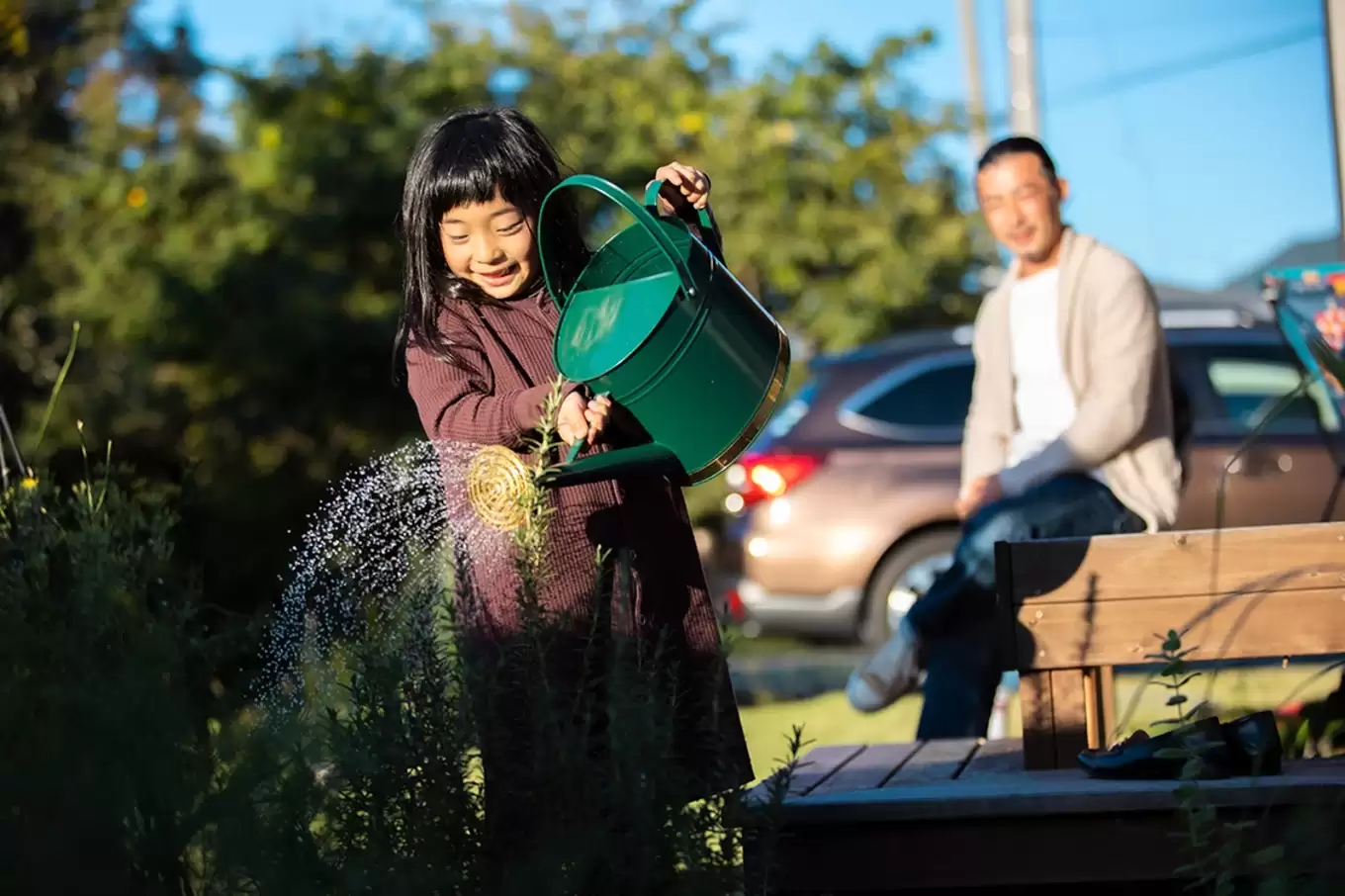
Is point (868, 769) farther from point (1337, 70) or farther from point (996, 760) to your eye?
point (1337, 70)

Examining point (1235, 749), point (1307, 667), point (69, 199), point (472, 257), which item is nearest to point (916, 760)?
point (1235, 749)

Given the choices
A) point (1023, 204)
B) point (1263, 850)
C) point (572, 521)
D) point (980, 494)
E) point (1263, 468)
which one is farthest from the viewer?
point (1263, 468)

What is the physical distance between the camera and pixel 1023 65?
34.5 ft

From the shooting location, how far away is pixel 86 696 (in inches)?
71.6

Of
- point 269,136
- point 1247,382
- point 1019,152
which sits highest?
point 269,136

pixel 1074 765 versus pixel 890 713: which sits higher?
pixel 1074 765

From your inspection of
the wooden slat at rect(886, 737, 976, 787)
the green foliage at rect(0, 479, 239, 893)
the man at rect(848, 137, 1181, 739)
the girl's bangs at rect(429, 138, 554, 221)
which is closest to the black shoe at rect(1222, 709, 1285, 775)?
the wooden slat at rect(886, 737, 976, 787)

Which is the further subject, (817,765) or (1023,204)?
(1023,204)

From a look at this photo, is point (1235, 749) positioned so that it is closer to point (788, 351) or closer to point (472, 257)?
point (788, 351)

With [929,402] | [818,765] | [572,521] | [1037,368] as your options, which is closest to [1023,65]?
[929,402]

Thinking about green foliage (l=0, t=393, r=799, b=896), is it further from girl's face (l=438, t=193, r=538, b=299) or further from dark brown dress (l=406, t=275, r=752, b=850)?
girl's face (l=438, t=193, r=538, b=299)

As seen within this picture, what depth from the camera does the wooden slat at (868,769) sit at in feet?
10.3

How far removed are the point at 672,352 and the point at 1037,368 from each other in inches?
Result: 77.7

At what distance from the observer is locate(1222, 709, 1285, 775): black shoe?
9.09ft
